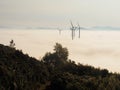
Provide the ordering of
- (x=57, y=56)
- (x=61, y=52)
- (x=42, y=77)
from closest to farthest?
(x=42, y=77) < (x=57, y=56) < (x=61, y=52)

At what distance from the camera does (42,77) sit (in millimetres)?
122562

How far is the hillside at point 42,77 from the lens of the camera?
99312 mm

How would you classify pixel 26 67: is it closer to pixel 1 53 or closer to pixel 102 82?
pixel 1 53

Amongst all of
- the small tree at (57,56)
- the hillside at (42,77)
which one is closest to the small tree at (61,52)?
the small tree at (57,56)

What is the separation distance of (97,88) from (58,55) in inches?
3683

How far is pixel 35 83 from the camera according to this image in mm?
114875

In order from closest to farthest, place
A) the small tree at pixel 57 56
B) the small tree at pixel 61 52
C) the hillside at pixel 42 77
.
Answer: the hillside at pixel 42 77, the small tree at pixel 57 56, the small tree at pixel 61 52

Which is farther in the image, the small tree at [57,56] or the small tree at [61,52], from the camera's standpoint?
the small tree at [61,52]

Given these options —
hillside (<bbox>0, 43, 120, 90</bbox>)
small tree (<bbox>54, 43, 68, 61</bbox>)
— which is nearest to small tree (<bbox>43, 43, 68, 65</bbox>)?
small tree (<bbox>54, 43, 68, 61</bbox>)

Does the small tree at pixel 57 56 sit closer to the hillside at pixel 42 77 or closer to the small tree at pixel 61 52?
the small tree at pixel 61 52

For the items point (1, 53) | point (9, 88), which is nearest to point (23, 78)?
point (9, 88)

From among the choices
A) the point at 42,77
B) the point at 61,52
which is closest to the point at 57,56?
the point at 61,52

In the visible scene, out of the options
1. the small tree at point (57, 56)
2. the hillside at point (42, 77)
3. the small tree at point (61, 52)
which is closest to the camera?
the hillside at point (42, 77)

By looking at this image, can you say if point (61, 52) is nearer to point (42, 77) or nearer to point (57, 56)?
point (57, 56)
